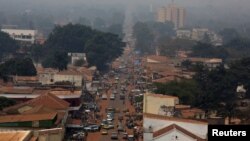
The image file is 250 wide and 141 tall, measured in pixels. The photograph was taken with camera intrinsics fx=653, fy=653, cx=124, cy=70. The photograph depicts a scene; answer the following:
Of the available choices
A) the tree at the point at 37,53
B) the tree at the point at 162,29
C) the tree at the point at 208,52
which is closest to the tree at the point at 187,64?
the tree at the point at 208,52

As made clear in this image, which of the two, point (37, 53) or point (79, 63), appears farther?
point (37, 53)

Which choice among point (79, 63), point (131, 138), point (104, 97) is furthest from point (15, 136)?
point (79, 63)

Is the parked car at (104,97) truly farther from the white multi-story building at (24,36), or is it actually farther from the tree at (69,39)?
the white multi-story building at (24,36)

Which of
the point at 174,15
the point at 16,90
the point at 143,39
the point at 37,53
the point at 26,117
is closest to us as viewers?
the point at 26,117

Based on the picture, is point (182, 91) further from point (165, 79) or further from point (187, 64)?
point (187, 64)

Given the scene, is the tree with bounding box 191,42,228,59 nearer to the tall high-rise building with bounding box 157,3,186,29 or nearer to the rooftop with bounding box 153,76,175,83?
the rooftop with bounding box 153,76,175,83

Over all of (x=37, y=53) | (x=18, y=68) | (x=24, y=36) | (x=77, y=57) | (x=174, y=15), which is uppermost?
(x=174, y=15)

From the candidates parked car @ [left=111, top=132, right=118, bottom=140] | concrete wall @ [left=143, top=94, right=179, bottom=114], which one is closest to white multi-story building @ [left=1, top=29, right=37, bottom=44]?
concrete wall @ [left=143, top=94, right=179, bottom=114]

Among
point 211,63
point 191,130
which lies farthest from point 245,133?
point 211,63

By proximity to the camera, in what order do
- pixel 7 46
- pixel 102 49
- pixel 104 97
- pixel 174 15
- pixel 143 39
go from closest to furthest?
1. pixel 104 97
2. pixel 102 49
3. pixel 7 46
4. pixel 143 39
5. pixel 174 15
